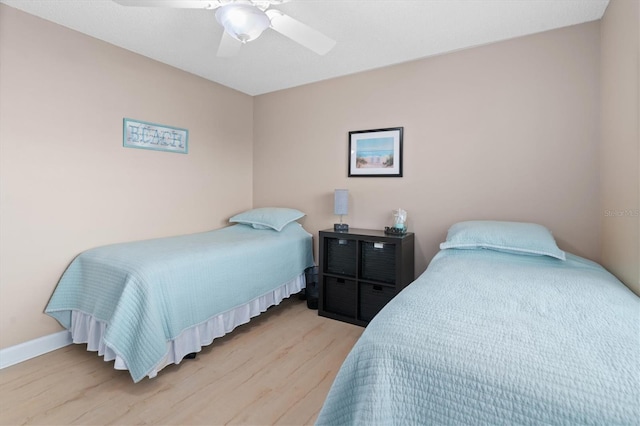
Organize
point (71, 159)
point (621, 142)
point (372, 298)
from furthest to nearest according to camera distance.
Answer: point (372, 298) < point (71, 159) < point (621, 142)

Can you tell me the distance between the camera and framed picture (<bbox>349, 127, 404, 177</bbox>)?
3000mm

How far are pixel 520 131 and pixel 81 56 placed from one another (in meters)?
3.48

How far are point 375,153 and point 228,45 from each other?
1645 millimetres

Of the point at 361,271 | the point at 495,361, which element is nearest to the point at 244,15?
the point at 495,361

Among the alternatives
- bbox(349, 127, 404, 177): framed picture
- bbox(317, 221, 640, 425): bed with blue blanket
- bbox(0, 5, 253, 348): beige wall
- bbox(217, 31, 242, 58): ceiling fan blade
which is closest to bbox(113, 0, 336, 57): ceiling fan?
bbox(217, 31, 242, 58): ceiling fan blade

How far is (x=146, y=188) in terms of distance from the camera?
115 inches

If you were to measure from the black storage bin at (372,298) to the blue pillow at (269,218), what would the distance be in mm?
1036

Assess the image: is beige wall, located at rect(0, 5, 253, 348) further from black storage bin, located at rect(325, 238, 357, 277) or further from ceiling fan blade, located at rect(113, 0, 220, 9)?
black storage bin, located at rect(325, 238, 357, 277)

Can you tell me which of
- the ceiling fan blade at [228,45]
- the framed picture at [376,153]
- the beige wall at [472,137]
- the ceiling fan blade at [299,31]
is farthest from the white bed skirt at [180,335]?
the ceiling fan blade at [299,31]

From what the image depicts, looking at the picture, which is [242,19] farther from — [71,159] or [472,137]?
[472,137]

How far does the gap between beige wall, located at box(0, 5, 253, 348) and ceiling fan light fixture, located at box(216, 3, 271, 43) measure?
1.51 metres

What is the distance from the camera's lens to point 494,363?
0.85m

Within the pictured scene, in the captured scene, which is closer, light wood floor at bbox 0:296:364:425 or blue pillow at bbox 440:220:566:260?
light wood floor at bbox 0:296:364:425

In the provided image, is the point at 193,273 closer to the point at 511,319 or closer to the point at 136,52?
the point at 511,319
